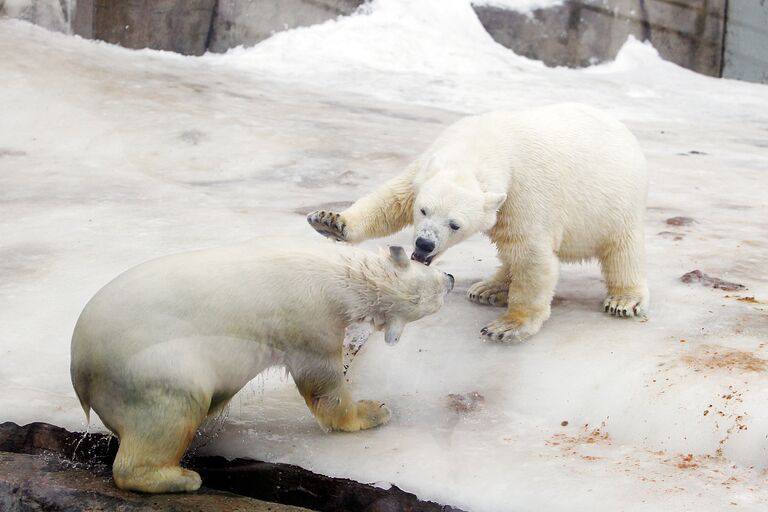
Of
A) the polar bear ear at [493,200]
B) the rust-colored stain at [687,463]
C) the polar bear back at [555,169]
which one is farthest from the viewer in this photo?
the polar bear back at [555,169]

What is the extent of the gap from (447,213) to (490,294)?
86 centimetres

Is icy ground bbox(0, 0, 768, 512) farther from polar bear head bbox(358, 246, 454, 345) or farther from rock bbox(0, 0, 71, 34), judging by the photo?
polar bear head bbox(358, 246, 454, 345)

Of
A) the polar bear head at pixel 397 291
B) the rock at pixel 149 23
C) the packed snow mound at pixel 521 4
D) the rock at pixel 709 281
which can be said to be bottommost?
the rock at pixel 709 281

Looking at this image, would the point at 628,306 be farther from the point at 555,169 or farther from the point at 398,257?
the point at 398,257

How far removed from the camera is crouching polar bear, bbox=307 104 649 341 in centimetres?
353

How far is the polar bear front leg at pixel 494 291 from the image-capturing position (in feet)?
13.8

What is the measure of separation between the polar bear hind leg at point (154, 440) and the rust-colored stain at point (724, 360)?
1.78 metres

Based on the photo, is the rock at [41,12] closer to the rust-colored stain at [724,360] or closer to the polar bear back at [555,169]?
the polar bear back at [555,169]

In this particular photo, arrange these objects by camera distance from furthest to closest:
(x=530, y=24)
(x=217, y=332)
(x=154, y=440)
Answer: (x=530, y=24), (x=217, y=332), (x=154, y=440)

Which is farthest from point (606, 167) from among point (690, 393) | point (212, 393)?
point (212, 393)

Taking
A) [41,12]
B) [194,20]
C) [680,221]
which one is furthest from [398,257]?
[194,20]

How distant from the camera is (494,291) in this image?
13.9 feet

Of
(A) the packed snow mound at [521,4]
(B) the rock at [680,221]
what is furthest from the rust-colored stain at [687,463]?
(A) the packed snow mound at [521,4]

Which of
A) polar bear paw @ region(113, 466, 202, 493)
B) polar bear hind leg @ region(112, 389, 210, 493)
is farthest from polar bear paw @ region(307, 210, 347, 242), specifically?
polar bear paw @ region(113, 466, 202, 493)
